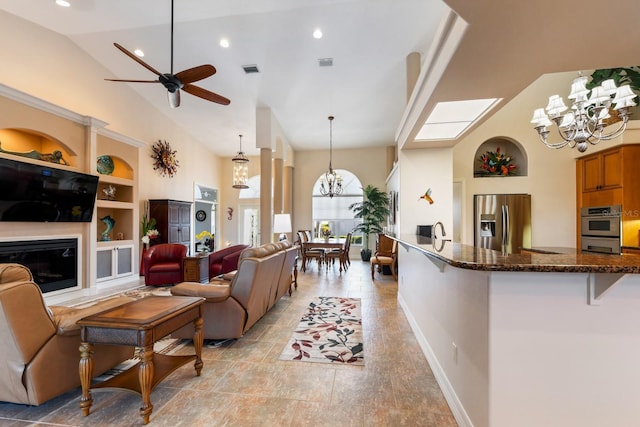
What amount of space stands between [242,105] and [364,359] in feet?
19.8

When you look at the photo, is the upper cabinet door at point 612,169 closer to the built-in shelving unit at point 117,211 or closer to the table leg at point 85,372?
the table leg at point 85,372

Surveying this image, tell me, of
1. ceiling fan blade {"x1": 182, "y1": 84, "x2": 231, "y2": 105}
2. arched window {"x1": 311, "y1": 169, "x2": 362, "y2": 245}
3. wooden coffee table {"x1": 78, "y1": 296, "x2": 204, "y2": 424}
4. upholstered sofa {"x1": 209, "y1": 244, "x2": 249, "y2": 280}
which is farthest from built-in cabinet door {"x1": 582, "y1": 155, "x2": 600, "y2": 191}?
wooden coffee table {"x1": 78, "y1": 296, "x2": 204, "y2": 424}

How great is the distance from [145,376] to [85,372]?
0.42 meters

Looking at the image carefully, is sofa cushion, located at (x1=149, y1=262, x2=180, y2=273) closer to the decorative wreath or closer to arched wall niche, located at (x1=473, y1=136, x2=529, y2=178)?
the decorative wreath

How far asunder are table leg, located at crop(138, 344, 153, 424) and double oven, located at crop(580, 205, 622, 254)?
21.2 ft

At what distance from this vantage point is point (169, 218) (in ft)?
22.8

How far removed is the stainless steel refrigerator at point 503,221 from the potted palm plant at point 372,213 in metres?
3.11

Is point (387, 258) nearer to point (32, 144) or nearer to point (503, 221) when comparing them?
point (503, 221)

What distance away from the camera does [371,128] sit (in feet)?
26.0

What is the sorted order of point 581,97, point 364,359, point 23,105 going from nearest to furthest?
point 364,359
point 581,97
point 23,105

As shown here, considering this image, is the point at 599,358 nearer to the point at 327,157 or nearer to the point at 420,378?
the point at 420,378

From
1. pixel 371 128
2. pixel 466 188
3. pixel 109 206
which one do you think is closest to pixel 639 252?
pixel 466 188

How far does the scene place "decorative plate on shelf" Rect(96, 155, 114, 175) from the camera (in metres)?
5.75

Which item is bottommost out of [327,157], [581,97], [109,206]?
[109,206]
